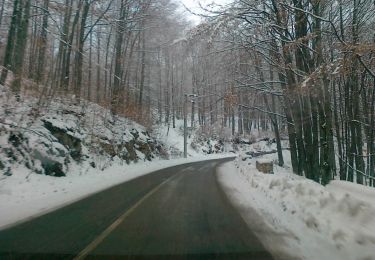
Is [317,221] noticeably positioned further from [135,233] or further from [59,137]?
[59,137]

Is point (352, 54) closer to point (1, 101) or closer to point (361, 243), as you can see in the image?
point (361, 243)

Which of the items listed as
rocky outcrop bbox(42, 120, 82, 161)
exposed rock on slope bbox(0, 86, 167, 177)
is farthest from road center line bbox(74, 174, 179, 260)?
rocky outcrop bbox(42, 120, 82, 161)

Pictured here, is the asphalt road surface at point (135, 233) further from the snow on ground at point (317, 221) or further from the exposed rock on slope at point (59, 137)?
the exposed rock on slope at point (59, 137)

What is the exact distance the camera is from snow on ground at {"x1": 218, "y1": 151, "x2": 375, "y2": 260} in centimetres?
619

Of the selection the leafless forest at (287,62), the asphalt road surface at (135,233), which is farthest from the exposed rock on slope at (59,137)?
the asphalt road surface at (135,233)

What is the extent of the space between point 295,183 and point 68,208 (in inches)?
233

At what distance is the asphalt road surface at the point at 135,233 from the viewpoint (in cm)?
611

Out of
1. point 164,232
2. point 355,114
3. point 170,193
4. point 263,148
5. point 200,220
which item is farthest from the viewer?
point 263,148

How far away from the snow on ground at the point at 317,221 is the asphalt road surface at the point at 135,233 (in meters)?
0.47

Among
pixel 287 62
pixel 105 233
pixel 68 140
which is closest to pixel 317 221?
pixel 105 233

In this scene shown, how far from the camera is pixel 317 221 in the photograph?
764 cm

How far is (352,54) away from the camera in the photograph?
9203mm

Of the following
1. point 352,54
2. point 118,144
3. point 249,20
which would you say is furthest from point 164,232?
point 118,144

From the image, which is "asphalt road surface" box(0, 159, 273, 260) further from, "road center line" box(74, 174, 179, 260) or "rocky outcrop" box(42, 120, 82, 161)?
"rocky outcrop" box(42, 120, 82, 161)
